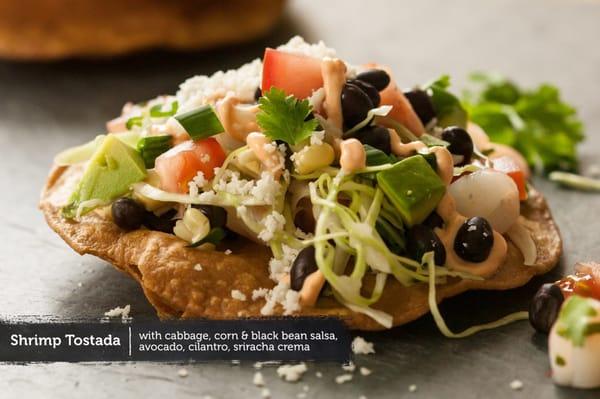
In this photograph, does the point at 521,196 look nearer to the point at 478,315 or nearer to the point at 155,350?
the point at 478,315

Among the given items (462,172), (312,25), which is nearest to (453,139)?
(462,172)

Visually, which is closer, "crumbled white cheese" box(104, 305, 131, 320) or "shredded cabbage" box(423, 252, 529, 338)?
A: "shredded cabbage" box(423, 252, 529, 338)

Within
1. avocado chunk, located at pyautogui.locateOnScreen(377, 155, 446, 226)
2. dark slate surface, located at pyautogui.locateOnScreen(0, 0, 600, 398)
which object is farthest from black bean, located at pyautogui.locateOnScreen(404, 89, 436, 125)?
dark slate surface, located at pyautogui.locateOnScreen(0, 0, 600, 398)

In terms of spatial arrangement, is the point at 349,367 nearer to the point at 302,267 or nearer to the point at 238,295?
the point at 302,267

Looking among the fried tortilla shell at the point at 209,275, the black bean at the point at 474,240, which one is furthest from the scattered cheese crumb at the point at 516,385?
the black bean at the point at 474,240

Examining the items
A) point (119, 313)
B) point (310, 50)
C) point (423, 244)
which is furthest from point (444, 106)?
point (119, 313)

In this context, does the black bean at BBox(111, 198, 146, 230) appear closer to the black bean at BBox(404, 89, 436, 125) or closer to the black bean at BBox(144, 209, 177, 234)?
the black bean at BBox(144, 209, 177, 234)
